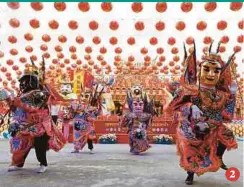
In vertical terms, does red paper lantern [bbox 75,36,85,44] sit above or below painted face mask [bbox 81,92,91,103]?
above

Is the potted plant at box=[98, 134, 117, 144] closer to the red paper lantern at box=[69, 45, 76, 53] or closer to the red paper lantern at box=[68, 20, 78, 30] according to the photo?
the red paper lantern at box=[69, 45, 76, 53]

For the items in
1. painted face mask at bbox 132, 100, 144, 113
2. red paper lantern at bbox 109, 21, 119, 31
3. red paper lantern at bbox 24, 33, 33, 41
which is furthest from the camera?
red paper lantern at bbox 24, 33, 33, 41

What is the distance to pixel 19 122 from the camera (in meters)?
5.52

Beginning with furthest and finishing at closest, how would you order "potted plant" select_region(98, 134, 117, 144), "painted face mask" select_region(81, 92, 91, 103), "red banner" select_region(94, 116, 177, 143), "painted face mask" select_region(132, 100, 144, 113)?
"red banner" select_region(94, 116, 177, 143) < "potted plant" select_region(98, 134, 117, 144) < "painted face mask" select_region(81, 92, 91, 103) < "painted face mask" select_region(132, 100, 144, 113)

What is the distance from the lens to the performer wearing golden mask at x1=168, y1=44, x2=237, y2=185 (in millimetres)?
4730

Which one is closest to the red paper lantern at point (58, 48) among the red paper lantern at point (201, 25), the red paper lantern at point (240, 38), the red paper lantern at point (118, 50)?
the red paper lantern at point (118, 50)

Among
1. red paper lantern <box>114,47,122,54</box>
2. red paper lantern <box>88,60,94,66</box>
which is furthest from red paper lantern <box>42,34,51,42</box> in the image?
red paper lantern <box>88,60,94,66</box>

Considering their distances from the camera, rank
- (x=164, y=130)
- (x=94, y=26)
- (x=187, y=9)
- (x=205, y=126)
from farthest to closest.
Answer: (x=164, y=130) → (x=94, y=26) → (x=187, y=9) → (x=205, y=126)

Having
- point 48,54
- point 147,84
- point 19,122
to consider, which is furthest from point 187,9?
point 147,84

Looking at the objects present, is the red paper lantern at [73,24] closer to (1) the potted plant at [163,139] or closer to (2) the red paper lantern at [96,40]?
(2) the red paper lantern at [96,40]

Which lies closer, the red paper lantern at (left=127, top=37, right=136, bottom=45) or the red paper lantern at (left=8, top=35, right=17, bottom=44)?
the red paper lantern at (left=8, top=35, right=17, bottom=44)

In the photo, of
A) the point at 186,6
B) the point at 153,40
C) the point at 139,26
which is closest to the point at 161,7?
the point at 186,6

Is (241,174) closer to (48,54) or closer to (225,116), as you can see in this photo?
(225,116)

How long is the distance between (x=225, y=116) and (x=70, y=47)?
25.7 ft
